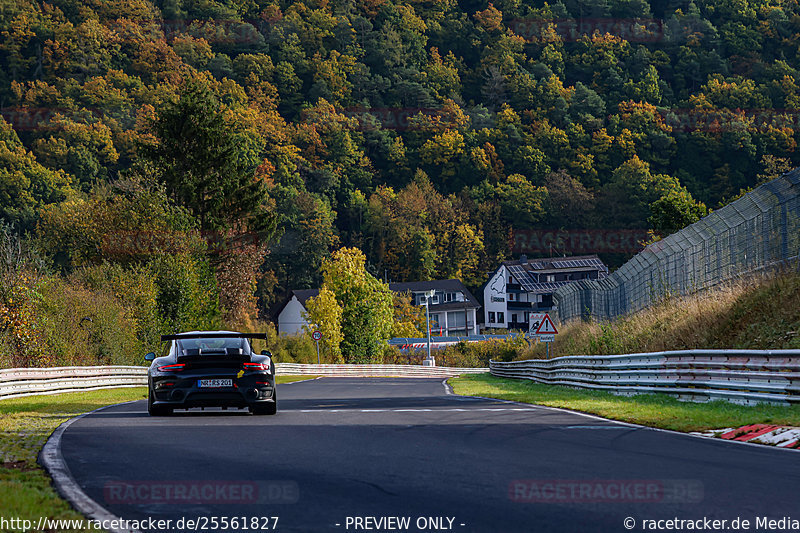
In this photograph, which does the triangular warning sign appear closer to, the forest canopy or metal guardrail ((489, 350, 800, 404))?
metal guardrail ((489, 350, 800, 404))

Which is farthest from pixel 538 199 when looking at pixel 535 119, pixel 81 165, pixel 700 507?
pixel 700 507

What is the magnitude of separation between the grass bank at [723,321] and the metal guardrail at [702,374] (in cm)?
96

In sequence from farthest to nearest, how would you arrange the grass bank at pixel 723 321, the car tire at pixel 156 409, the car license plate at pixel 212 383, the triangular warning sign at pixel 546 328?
the triangular warning sign at pixel 546 328 < the grass bank at pixel 723 321 < the car tire at pixel 156 409 < the car license plate at pixel 212 383

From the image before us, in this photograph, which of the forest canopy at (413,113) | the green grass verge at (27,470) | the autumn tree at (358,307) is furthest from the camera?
the forest canopy at (413,113)

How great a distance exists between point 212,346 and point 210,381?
112cm

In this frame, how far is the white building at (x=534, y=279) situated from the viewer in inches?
4865

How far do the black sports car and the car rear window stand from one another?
0.09 feet

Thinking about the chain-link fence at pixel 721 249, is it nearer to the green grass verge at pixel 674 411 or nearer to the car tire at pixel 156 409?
the green grass verge at pixel 674 411

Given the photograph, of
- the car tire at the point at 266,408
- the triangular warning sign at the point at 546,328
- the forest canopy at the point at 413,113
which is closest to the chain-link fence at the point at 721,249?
the triangular warning sign at the point at 546,328

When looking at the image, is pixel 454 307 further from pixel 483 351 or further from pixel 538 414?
pixel 538 414

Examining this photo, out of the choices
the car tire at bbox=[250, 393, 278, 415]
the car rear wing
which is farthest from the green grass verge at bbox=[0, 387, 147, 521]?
the car tire at bbox=[250, 393, 278, 415]

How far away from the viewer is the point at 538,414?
50.3ft

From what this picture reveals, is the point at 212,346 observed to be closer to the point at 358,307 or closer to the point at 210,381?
the point at 210,381

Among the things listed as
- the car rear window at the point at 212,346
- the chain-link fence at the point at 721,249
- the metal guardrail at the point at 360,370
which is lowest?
the metal guardrail at the point at 360,370
